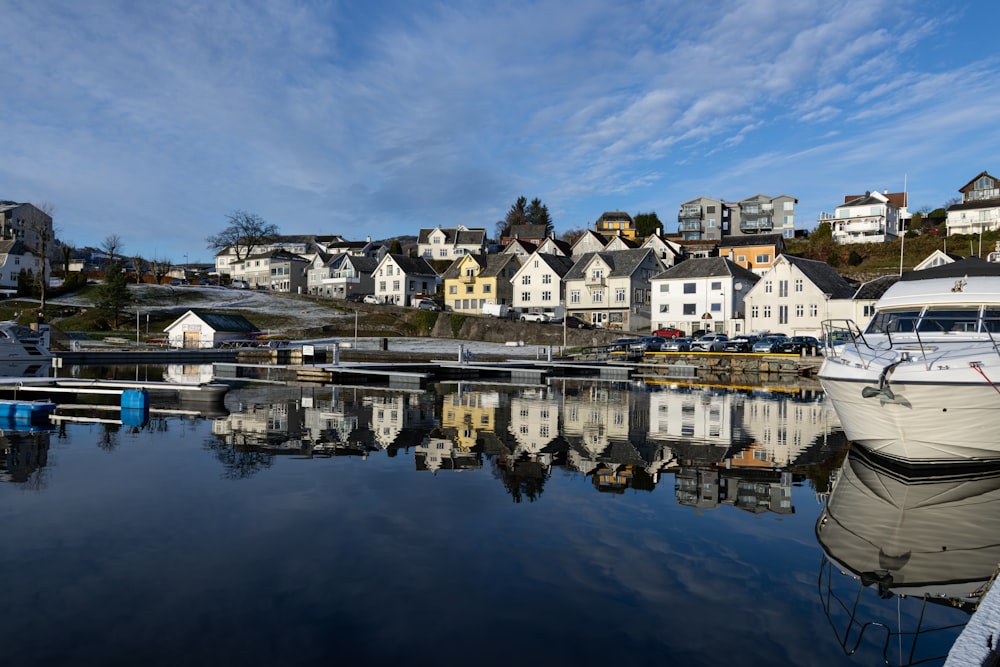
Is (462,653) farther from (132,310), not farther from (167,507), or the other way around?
(132,310)

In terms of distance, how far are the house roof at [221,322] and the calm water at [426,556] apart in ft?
177

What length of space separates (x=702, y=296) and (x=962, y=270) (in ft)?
194

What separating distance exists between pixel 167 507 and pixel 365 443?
285 inches

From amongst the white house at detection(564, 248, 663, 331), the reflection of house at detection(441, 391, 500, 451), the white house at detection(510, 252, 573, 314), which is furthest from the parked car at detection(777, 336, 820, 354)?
the white house at detection(510, 252, 573, 314)

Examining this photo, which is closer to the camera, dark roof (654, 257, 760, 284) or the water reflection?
the water reflection

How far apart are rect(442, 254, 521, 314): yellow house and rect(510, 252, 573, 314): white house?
95.0 inches

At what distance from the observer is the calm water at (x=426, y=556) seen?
6.89 meters

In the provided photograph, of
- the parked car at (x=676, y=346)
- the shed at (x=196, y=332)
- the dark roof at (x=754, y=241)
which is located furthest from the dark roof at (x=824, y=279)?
the shed at (x=196, y=332)

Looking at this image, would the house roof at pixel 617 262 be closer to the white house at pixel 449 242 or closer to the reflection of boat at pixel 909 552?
the white house at pixel 449 242

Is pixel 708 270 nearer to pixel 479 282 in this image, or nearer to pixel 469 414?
pixel 479 282

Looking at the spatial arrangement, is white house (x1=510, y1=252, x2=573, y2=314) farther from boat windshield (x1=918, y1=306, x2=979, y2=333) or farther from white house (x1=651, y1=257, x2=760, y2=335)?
boat windshield (x1=918, y1=306, x2=979, y2=333)

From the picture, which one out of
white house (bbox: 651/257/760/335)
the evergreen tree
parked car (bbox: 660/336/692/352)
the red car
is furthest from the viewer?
the evergreen tree

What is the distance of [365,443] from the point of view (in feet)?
61.4

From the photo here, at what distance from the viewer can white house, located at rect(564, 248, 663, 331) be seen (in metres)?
86.0
